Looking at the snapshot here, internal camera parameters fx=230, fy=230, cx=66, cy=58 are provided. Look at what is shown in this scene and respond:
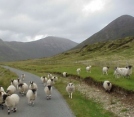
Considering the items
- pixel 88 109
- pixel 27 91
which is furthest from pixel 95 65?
pixel 88 109

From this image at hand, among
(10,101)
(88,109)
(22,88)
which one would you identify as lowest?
(88,109)

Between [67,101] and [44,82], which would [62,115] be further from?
[44,82]

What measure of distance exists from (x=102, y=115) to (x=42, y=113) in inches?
225

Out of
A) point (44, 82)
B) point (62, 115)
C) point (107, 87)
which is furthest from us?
point (44, 82)

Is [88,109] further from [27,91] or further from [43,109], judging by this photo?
[27,91]

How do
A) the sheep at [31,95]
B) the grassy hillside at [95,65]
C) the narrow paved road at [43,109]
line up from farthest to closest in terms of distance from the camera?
the grassy hillside at [95,65], the sheep at [31,95], the narrow paved road at [43,109]

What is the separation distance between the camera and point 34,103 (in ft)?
87.8

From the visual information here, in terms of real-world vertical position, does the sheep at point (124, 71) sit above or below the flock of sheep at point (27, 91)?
above

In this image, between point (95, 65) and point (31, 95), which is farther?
point (95, 65)

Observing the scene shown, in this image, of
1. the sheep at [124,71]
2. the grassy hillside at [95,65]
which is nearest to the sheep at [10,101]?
the grassy hillside at [95,65]

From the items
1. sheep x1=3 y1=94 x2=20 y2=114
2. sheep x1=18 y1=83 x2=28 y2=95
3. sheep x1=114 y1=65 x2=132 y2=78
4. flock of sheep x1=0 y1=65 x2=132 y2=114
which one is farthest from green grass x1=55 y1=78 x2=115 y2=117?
sheep x1=114 y1=65 x2=132 y2=78

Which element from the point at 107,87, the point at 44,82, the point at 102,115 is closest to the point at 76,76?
the point at 44,82

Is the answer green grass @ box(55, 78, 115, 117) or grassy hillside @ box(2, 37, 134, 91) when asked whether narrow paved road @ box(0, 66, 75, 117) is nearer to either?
green grass @ box(55, 78, 115, 117)

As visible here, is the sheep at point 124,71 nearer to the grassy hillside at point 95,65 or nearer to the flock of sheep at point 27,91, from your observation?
the flock of sheep at point 27,91
